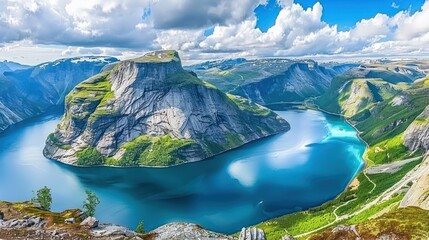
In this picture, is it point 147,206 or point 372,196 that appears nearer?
point 372,196

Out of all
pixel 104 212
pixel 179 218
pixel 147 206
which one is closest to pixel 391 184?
pixel 179 218

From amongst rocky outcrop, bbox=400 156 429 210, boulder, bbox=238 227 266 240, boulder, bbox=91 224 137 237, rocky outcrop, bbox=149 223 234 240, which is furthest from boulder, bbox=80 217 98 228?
rocky outcrop, bbox=400 156 429 210

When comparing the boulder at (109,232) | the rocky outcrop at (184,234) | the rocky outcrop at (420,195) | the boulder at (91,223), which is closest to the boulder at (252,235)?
the rocky outcrop at (184,234)

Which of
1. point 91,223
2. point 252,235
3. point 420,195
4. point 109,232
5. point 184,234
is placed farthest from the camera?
point 420,195

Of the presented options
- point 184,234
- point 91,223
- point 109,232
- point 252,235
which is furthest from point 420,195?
point 91,223

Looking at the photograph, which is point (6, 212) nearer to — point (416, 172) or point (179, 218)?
point (179, 218)

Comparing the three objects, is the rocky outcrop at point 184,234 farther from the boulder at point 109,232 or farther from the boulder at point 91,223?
the boulder at point 91,223

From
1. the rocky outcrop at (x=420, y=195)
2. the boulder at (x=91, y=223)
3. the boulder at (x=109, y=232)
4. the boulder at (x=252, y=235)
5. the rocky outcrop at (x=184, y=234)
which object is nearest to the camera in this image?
the boulder at (x=252, y=235)

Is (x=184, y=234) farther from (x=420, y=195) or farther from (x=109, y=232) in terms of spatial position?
(x=420, y=195)
